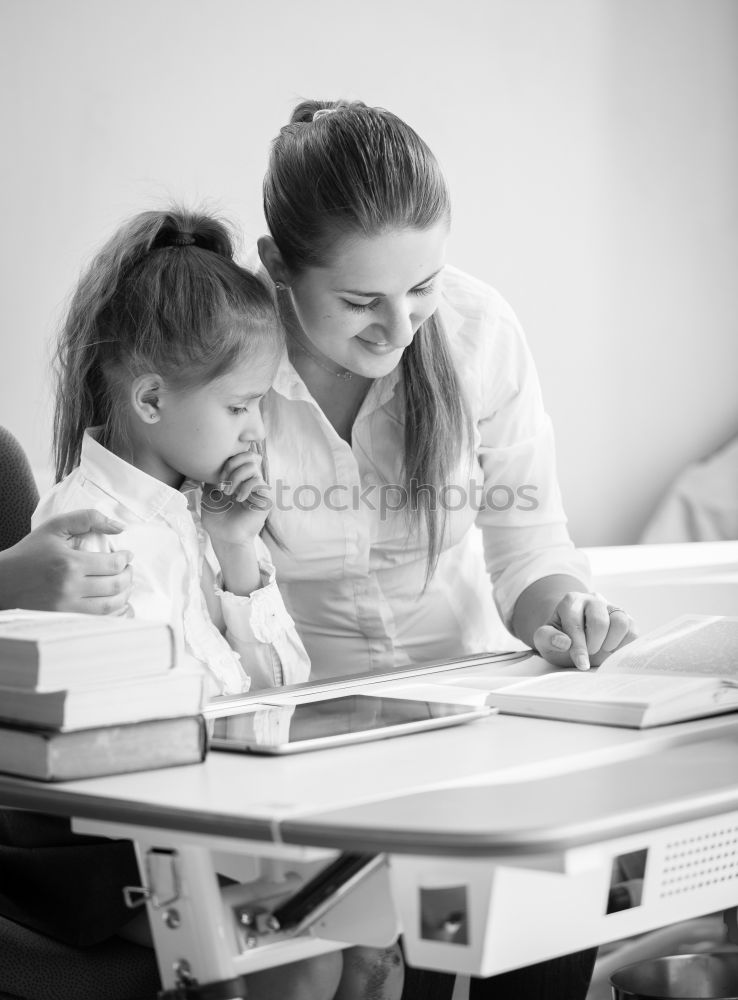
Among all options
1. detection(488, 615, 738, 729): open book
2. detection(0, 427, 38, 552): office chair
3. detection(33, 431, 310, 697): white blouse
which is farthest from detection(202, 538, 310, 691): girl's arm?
detection(488, 615, 738, 729): open book

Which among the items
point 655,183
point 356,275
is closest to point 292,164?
point 356,275

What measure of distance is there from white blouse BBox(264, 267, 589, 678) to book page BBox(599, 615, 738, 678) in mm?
373

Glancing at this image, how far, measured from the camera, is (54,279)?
7.20ft

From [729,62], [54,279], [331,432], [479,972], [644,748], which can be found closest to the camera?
[479,972]

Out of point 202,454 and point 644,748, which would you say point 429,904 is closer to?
point 644,748

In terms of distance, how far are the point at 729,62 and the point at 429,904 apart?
8.63 feet

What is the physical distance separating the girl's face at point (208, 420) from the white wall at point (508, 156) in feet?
2.86

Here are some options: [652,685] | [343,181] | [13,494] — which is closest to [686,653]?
[652,685]

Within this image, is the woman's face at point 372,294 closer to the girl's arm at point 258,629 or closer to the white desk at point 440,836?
the girl's arm at point 258,629

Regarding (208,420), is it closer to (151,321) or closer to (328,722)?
(151,321)

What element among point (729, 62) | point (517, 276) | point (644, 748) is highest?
point (729, 62)

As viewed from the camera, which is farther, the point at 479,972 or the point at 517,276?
the point at 517,276

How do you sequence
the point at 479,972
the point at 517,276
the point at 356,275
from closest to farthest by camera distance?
the point at 479,972
the point at 356,275
the point at 517,276

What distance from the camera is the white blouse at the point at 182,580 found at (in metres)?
1.29
